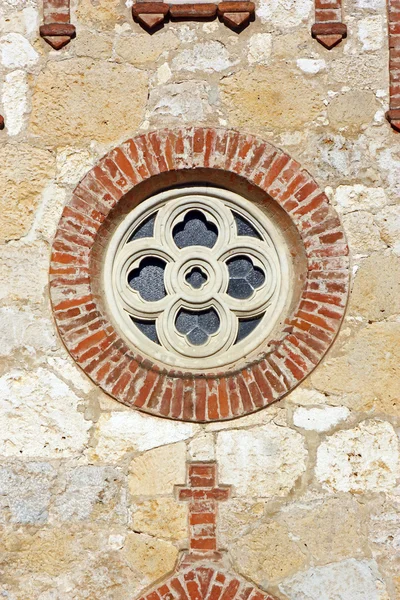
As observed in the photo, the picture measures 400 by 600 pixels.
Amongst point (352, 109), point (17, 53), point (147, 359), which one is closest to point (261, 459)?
point (147, 359)

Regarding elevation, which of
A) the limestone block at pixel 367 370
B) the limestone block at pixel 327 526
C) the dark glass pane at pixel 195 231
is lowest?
the limestone block at pixel 327 526

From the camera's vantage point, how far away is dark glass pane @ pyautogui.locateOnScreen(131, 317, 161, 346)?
21.5 ft

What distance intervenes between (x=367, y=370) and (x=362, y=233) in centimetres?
82

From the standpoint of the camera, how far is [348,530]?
6137mm

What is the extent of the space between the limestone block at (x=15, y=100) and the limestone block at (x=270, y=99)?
1214mm

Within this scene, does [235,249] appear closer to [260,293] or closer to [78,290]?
[260,293]

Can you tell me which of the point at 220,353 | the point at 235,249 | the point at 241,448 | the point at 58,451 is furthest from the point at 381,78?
the point at 58,451

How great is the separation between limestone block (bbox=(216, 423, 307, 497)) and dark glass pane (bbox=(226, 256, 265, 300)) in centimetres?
86

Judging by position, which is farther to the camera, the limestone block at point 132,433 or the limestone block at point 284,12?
the limestone block at point 284,12

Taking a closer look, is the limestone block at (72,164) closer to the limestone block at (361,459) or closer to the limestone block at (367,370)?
the limestone block at (367,370)

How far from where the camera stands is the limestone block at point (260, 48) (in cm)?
666

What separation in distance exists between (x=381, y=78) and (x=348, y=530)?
107 inches

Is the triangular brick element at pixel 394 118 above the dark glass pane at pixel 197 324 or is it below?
above

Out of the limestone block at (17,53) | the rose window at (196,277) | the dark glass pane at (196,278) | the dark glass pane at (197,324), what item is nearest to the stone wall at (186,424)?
the limestone block at (17,53)
